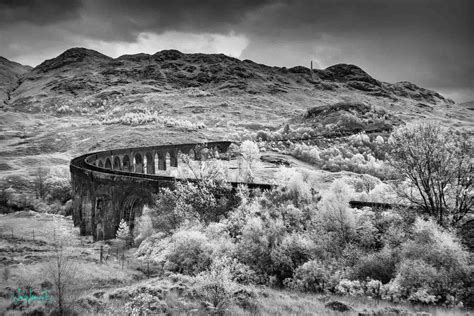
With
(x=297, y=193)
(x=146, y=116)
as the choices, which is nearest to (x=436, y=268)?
(x=297, y=193)

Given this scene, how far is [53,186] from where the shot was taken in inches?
2016

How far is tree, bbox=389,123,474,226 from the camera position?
60.2 ft

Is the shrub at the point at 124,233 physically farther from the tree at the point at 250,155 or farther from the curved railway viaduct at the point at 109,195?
the tree at the point at 250,155

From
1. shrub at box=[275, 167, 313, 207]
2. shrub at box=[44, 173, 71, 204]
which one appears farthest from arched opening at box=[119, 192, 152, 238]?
shrub at box=[44, 173, 71, 204]

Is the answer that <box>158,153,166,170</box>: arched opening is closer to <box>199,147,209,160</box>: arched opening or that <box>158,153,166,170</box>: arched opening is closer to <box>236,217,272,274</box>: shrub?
<box>199,147,209,160</box>: arched opening

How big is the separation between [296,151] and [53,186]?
4426 cm

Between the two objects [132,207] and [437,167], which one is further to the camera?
[132,207]

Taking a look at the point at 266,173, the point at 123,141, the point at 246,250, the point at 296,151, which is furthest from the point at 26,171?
the point at 246,250

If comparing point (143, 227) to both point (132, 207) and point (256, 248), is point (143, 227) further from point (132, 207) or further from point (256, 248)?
point (256, 248)

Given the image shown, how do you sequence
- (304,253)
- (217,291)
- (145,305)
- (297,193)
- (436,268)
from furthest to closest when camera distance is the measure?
(297,193) → (304,253) → (436,268) → (217,291) → (145,305)

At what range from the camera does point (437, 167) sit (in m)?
18.8

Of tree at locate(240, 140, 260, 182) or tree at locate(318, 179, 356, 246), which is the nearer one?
tree at locate(318, 179, 356, 246)

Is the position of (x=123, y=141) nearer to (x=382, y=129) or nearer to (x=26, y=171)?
(x=26, y=171)

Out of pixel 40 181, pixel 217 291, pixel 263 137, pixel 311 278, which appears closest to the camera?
pixel 217 291
